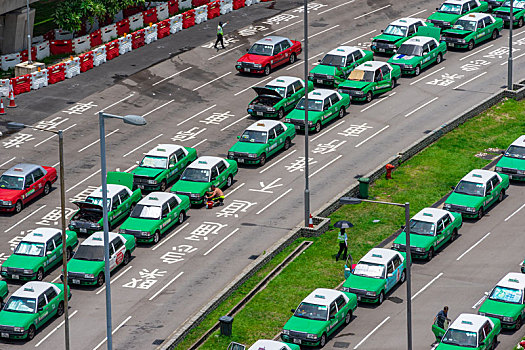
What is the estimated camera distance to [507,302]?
57094 mm

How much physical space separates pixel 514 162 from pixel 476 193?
194 inches

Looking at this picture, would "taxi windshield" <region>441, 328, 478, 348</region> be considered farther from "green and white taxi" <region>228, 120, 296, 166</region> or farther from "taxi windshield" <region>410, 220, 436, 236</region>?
"green and white taxi" <region>228, 120, 296, 166</region>

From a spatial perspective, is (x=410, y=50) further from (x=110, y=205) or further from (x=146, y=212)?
(x=110, y=205)

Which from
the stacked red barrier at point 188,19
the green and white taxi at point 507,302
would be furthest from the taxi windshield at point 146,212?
the stacked red barrier at point 188,19

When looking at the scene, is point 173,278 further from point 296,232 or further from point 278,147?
point 278,147

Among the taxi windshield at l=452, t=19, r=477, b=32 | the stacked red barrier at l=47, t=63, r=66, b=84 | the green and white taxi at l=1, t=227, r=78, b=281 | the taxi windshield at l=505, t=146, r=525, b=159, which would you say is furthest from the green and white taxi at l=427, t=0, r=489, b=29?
the green and white taxi at l=1, t=227, r=78, b=281

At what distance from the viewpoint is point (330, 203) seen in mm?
68000

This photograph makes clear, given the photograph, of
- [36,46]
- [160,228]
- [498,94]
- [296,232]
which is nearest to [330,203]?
[296,232]

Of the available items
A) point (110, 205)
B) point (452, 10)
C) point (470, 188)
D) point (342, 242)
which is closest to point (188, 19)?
point (452, 10)

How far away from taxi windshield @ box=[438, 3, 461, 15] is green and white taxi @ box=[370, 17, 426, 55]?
139 inches

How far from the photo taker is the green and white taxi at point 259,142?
7256 centimetres

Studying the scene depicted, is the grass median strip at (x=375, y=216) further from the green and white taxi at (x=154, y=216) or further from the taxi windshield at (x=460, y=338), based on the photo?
the taxi windshield at (x=460, y=338)

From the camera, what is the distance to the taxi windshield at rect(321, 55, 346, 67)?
272ft

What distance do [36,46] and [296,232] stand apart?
28.2m
